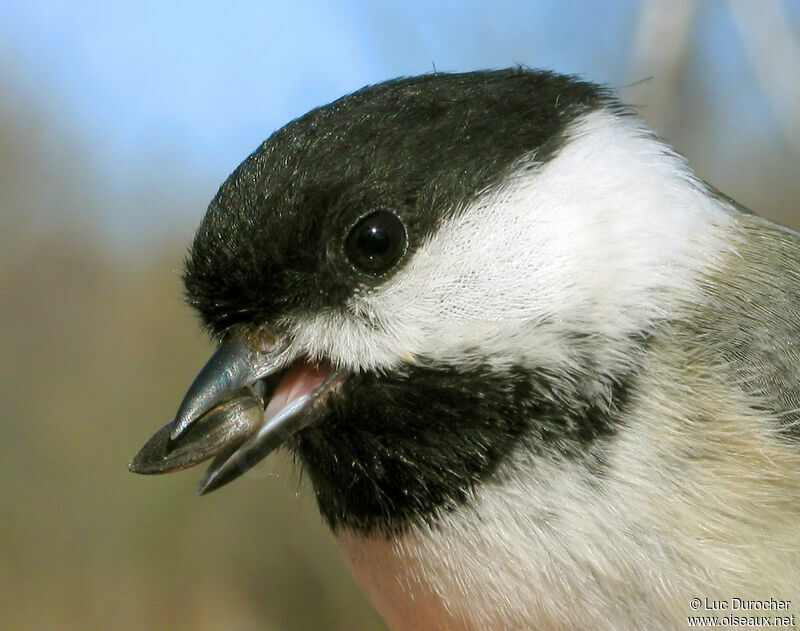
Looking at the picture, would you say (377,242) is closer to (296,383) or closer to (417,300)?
(417,300)

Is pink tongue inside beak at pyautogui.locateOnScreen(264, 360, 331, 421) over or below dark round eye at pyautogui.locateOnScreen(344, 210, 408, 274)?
below

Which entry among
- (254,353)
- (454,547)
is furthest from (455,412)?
(254,353)

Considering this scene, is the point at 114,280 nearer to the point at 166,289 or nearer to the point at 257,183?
the point at 166,289

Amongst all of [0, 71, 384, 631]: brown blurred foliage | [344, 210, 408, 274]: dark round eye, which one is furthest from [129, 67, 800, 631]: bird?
[0, 71, 384, 631]: brown blurred foliage

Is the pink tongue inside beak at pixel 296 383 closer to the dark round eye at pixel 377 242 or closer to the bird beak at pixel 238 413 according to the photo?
the bird beak at pixel 238 413

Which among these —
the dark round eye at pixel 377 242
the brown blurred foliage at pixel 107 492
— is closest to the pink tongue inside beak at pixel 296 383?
the dark round eye at pixel 377 242

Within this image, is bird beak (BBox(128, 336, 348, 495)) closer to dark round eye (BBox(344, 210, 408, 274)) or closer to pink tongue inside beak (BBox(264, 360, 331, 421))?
pink tongue inside beak (BBox(264, 360, 331, 421))
